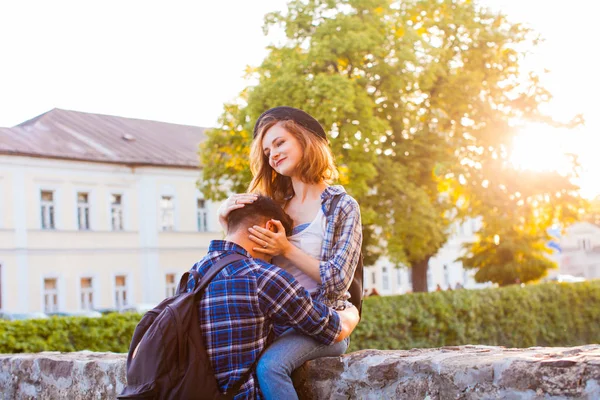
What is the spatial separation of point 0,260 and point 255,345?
36.9 meters

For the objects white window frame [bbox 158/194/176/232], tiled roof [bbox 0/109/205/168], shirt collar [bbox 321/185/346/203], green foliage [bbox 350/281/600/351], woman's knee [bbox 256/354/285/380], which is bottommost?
green foliage [bbox 350/281/600/351]

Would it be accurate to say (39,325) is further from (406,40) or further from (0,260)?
(0,260)

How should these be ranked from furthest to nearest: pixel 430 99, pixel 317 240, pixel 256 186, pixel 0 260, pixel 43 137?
pixel 43 137 < pixel 0 260 < pixel 430 99 < pixel 256 186 < pixel 317 240

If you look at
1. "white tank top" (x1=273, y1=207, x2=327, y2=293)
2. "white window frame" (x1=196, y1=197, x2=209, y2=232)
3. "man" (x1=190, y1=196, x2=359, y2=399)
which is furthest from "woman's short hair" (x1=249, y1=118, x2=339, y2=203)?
"white window frame" (x1=196, y1=197, x2=209, y2=232)

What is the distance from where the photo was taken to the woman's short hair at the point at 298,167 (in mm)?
4973

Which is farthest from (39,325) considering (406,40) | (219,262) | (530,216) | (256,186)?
(530,216)

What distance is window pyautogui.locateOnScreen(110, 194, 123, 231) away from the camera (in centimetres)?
4366

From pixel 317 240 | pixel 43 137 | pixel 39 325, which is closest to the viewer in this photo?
pixel 317 240

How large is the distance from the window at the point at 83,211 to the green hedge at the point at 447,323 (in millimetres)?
23330

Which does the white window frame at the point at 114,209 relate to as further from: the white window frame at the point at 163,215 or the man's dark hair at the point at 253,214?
the man's dark hair at the point at 253,214

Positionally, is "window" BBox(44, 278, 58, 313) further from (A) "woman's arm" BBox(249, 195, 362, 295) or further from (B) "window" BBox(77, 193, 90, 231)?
(A) "woman's arm" BBox(249, 195, 362, 295)

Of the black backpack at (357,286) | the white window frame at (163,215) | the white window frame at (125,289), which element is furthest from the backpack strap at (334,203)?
the white window frame at (163,215)

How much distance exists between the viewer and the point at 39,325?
591 inches

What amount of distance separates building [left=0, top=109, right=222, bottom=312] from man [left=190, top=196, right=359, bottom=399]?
3648cm
